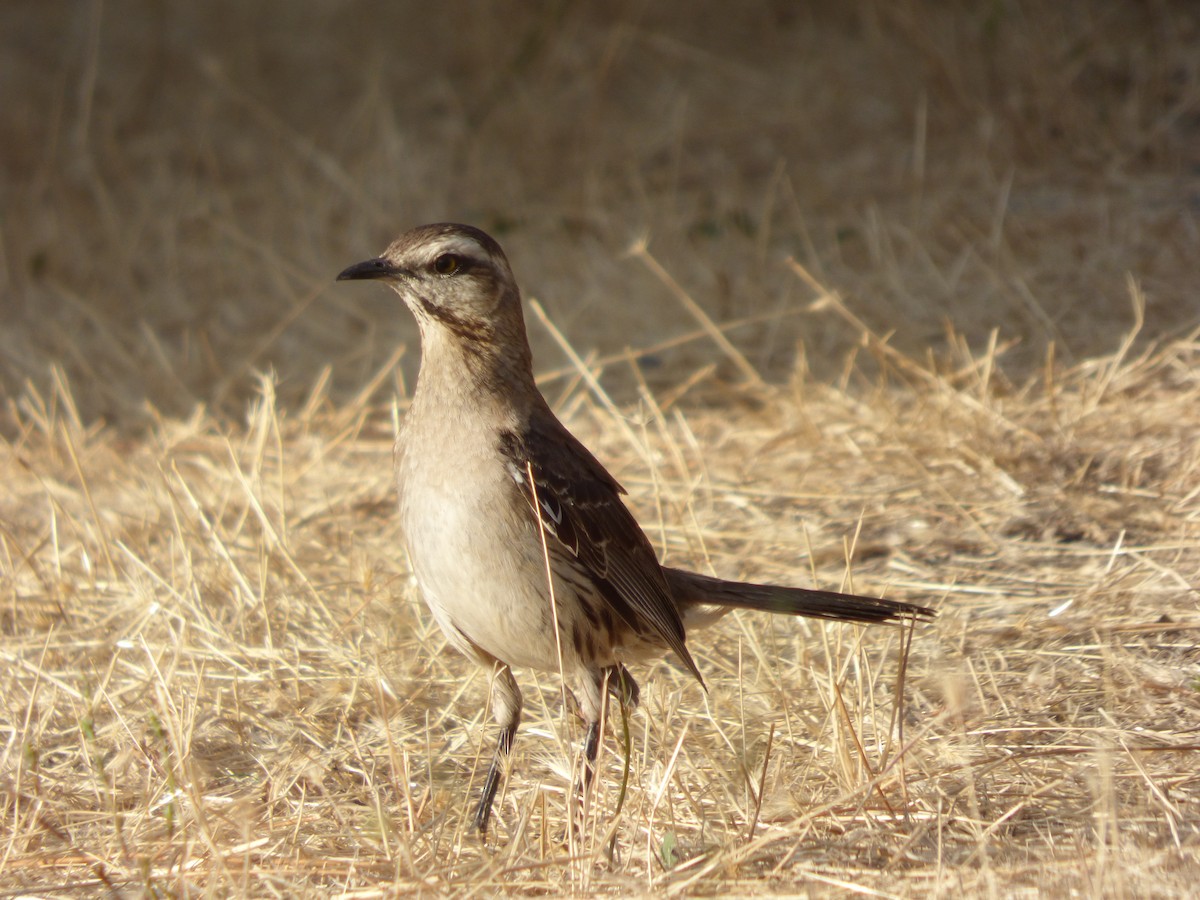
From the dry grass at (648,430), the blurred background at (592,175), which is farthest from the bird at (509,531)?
the blurred background at (592,175)

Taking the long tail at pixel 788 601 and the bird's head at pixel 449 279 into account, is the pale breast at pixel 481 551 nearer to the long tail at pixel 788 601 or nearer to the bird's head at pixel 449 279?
the bird's head at pixel 449 279

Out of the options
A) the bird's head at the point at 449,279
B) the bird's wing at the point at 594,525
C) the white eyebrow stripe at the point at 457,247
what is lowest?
the bird's wing at the point at 594,525

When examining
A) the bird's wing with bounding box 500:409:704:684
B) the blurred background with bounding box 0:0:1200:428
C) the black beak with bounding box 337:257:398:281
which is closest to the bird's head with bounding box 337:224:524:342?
the black beak with bounding box 337:257:398:281

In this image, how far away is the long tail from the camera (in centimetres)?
400

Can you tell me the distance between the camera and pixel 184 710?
407cm

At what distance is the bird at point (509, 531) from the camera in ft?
12.3

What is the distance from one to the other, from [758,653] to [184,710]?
167 centimetres

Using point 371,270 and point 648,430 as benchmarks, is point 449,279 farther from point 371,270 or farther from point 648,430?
point 648,430

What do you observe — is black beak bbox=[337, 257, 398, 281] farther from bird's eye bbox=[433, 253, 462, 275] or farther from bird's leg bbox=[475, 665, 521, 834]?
bird's leg bbox=[475, 665, 521, 834]

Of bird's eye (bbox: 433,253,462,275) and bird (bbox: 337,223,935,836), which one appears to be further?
bird's eye (bbox: 433,253,462,275)

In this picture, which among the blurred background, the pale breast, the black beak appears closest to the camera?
the pale breast

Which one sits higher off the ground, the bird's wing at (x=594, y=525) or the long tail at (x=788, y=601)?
the bird's wing at (x=594, y=525)

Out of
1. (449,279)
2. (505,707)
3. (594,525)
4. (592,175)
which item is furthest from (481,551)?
(592,175)

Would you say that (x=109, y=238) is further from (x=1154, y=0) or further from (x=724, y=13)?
(x=1154, y=0)
